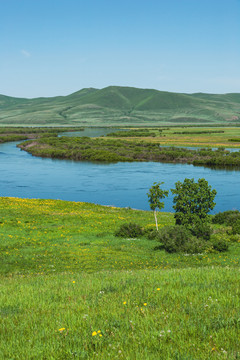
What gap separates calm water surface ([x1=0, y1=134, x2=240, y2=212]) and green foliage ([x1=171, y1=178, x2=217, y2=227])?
21315 mm

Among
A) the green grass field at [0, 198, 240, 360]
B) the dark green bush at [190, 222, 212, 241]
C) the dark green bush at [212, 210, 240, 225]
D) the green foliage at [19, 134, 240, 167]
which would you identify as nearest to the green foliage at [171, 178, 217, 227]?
the dark green bush at [190, 222, 212, 241]

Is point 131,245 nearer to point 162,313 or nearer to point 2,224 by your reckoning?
point 2,224

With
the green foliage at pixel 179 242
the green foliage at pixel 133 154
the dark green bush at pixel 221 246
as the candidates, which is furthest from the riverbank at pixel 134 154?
the dark green bush at pixel 221 246

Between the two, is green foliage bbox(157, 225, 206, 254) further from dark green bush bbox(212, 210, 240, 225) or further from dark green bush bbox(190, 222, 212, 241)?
dark green bush bbox(212, 210, 240, 225)

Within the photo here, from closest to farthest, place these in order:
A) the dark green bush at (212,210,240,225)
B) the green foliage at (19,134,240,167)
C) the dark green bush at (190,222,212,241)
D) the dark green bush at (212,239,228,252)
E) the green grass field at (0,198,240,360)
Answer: the green grass field at (0,198,240,360) < the dark green bush at (212,239,228,252) < the dark green bush at (190,222,212,241) < the dark green bush at (212,210,240,225) < the green foliage at (19,134,240,167)

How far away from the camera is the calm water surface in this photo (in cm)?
5630

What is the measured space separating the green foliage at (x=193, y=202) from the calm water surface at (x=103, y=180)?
839 inches

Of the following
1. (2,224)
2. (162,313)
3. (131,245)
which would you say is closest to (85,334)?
(162,313)

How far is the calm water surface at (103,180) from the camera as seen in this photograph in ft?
185

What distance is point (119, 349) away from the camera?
5184 mm

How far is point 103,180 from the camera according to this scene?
232 ft

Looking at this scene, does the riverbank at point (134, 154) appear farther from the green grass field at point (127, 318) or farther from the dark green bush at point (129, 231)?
the green grass field at point (127, 318)

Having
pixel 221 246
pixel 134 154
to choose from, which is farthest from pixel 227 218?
pixel 134 154

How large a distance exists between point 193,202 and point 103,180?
43616mm
